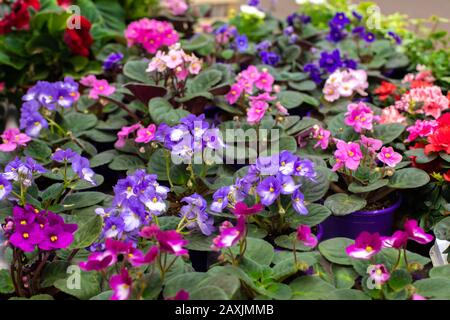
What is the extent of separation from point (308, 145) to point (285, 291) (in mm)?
685

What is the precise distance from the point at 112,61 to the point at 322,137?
0.87m

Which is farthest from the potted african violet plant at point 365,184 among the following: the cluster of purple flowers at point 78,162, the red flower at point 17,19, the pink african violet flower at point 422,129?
the red flower at point 17,19

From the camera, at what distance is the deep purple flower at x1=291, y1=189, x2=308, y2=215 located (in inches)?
53.8

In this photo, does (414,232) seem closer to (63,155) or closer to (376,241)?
→ (376,241)

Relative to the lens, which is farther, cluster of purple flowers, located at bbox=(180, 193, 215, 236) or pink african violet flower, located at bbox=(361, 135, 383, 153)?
pink african violet flower, located at bbox=(361, 135, 383, 153)

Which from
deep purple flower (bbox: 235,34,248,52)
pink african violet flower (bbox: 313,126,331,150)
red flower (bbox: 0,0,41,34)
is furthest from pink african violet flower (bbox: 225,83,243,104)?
red flower (bbox: 0,0,41,34)

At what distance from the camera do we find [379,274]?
3.75ft

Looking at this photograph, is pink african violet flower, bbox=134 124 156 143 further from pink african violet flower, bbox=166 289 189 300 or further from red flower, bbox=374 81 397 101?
red flower, bbox=374 81 397 101

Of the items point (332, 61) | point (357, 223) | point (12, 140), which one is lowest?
point (357, 223)

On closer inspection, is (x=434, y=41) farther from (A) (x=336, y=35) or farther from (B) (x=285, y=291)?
(B) (x=285, y=291)

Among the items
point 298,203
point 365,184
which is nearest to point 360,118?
point 365,184

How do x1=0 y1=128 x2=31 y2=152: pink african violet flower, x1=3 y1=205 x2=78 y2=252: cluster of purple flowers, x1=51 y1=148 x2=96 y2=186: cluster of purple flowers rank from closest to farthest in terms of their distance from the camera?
x1=3 y1=205 x2=78 y2=252: cluster of purple flowers
x1=51 y1=148 x2=96 y2=186: cluster of purple flowers
x1=0 y1=128 x2=31 y2=152: pink african violet flower

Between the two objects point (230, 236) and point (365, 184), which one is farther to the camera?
point (365, 184)

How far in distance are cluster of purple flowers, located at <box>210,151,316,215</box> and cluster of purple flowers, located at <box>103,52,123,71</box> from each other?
98cm
